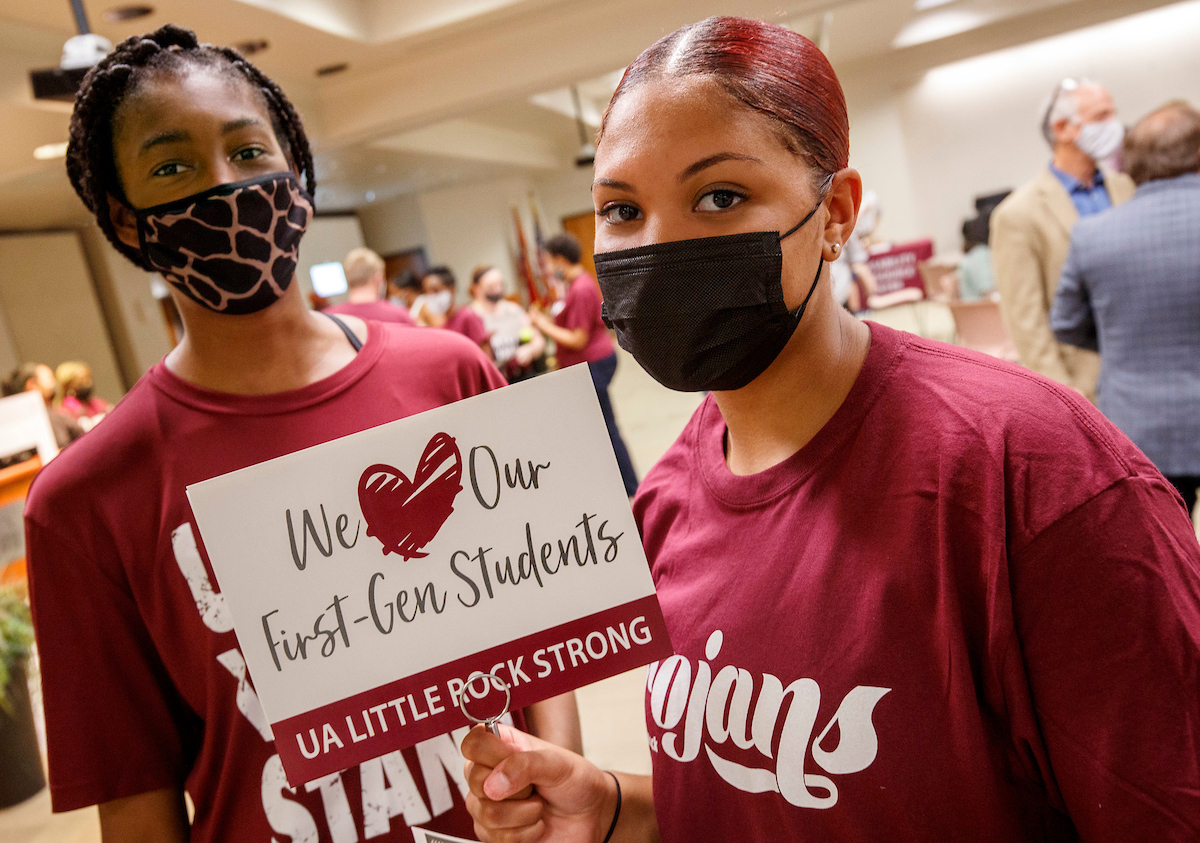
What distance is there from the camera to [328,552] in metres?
0.82

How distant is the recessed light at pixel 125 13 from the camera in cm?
536

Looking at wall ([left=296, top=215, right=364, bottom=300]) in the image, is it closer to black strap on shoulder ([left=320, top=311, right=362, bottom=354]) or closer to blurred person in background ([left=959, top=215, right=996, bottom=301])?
blurred person in background ([left=959, top=215, right=996, bottom=301])

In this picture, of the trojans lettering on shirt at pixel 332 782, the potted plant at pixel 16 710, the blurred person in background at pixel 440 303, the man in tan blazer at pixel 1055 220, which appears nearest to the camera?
the trojans lettering on shirt at pixel 332 782

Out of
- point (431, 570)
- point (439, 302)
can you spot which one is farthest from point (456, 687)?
point (439, 302)

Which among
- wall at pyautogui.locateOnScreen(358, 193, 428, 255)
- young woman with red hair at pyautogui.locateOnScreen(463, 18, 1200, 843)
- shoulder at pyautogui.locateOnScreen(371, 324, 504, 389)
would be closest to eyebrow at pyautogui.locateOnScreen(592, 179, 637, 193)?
young woman with red hair at pyautogui.locateOnScreen(463, 18, 1200, 843)

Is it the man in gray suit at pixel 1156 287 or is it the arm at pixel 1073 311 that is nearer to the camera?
the man in gray suit at pixel 1156 287

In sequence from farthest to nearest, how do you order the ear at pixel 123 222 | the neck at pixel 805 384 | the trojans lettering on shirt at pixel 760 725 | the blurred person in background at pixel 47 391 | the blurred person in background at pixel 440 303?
the blurred person in background at pixel 440 303 → the blurred person in background at pixel 47 391 → the ear at pixel 123 222 → the neck at pixel 805 384 → the trojans lettering on shirt at pixel 760 725

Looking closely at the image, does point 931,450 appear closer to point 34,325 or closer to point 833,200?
point 833,200

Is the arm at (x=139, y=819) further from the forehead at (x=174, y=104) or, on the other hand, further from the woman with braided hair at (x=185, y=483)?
the forehead at (x=174, y=104)

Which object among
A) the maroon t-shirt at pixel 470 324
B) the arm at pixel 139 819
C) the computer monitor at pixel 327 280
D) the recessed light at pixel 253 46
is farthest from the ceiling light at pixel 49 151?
the arm at pixel 139 819

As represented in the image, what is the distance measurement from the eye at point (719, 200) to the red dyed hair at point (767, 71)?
0.07 meters

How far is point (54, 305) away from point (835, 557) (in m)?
12.1

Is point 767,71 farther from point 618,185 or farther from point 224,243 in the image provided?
point 224,243

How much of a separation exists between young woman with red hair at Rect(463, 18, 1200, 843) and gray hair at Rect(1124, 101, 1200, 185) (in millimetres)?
2050
